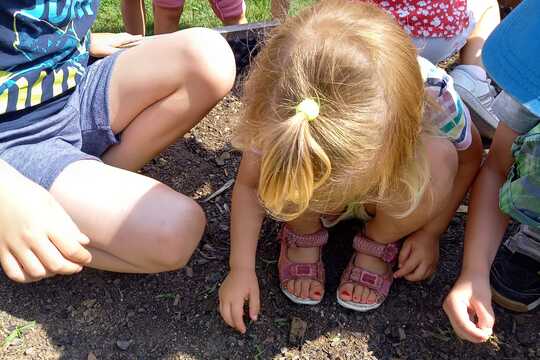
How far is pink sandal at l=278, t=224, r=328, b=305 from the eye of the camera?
144 centimetres

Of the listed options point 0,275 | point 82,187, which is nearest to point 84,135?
point 82,187

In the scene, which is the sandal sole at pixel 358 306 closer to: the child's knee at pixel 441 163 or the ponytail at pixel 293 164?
the child's knee at pixel 441 163

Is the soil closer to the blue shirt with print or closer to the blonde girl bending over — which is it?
the blonde girl bending over

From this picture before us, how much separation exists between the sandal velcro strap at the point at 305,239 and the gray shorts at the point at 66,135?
1.53ft

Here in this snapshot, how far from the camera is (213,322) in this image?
141 cm

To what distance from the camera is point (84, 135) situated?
1.48 m

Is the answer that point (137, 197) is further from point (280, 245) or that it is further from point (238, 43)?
point (238, 43)

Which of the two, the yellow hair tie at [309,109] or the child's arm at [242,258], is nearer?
the yellow hair tie at [309,109]

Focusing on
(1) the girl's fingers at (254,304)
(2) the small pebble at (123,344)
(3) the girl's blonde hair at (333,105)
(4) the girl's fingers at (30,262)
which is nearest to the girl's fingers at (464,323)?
(3) the girl's blonde hair at (333,105)

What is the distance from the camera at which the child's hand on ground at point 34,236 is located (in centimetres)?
117

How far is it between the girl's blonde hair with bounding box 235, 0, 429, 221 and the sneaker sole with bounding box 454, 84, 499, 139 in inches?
26.1

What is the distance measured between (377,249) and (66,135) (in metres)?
0.74

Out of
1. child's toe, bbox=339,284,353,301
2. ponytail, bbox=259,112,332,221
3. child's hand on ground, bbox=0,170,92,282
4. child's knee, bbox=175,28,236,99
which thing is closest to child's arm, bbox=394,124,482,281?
child's toe, bbox=339,284,353,301

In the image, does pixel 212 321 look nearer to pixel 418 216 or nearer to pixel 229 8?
pixel 418 216
